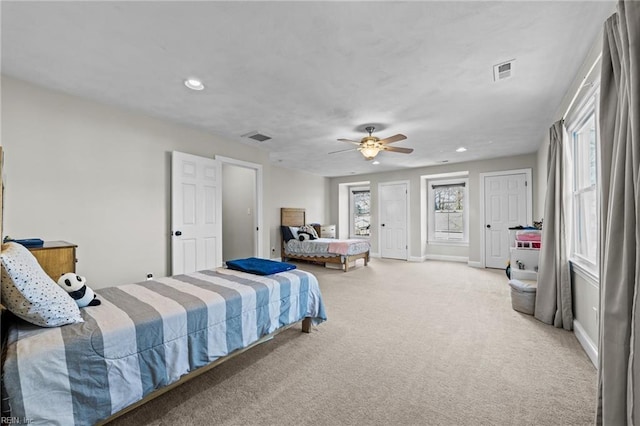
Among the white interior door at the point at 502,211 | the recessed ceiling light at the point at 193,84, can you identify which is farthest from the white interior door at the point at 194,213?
the white interior door at the point at 502,211

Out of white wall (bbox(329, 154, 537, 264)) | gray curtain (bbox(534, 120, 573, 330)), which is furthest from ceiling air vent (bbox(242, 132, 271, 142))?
white wall (bbox(329, 154, 537, 264))

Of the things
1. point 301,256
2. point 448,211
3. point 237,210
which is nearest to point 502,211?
point 448,211

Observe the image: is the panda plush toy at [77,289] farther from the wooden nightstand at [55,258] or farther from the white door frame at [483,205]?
the white door frame at [483,205]

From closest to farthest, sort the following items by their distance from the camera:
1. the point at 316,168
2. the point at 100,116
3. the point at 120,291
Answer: the point at 120,291, the point at 100,116, the point at 316,168

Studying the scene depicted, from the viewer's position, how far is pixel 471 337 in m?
2.62

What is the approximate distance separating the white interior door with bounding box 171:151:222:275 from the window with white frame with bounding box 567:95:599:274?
4.53 m

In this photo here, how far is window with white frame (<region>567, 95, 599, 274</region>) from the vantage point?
243cm

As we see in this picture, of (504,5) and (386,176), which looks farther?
(386,176)

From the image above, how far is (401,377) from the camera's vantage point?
198 cm

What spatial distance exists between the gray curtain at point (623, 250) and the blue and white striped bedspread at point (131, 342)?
78.7 inches

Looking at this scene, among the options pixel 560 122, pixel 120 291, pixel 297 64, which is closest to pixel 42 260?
pixel 120 291

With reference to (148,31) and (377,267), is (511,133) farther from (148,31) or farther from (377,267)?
(148,31)

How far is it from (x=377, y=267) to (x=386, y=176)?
9.26ft

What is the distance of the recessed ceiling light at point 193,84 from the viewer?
267cm
